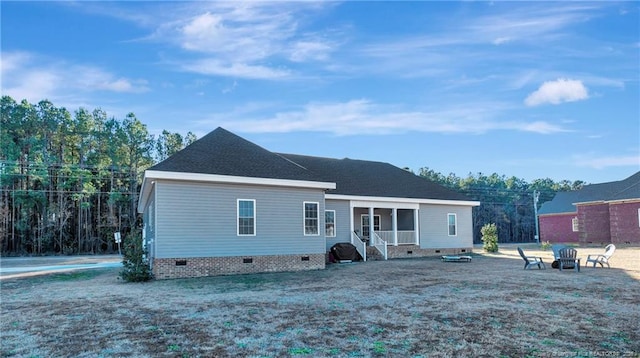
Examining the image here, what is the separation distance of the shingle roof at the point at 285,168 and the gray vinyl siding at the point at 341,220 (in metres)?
0.56

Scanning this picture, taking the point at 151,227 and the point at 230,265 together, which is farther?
the point at 151,227

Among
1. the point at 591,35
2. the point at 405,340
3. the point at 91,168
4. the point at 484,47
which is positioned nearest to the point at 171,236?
the point at 405,340

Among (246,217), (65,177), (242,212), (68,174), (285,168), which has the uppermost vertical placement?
(68,174)

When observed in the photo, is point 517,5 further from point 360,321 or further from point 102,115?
point 102,115

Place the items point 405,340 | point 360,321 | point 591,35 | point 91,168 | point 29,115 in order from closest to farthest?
1. point 405,340
2. point 360,321
3. point 591,35
4. point 29,115
5. point 91,168

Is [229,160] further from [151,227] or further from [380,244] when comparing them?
[380,244]

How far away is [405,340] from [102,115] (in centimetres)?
4429

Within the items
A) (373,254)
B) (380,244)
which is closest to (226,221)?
(373,254)

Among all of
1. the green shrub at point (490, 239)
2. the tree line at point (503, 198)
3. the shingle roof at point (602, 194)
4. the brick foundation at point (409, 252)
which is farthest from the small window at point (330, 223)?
the tree line at point (503, 198)

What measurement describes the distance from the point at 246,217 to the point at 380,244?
872cm

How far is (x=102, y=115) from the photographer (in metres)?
43.3

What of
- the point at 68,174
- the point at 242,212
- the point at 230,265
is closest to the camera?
the point at 230,265

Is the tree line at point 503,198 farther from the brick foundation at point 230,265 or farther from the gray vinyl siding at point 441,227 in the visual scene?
the brick foundation at point 230,265

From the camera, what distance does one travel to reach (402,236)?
75.7 ft
